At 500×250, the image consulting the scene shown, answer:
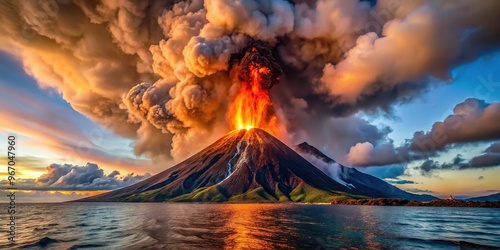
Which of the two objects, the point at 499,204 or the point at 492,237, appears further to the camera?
the point at 499,204

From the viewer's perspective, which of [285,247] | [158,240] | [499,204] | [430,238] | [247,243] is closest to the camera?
[285,247]

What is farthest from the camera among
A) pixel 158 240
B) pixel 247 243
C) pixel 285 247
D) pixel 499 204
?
pixel 499 204

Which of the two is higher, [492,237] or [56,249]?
[56,249]

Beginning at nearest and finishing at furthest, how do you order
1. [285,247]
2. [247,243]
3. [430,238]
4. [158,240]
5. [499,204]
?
1. [285,247]
2. [247,243]
3. [158,240]
4. [430,238]
5. [499,204]

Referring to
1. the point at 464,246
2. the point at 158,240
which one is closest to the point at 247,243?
the point at 158,240

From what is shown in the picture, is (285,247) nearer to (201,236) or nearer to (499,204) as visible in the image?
(201,236)

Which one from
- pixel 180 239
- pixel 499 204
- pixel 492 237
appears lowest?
pixel 499 204

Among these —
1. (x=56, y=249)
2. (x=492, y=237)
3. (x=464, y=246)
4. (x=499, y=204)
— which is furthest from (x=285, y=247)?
(x=499, y=204)

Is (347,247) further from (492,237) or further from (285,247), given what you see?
(492,237)

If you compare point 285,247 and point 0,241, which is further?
point 0,241
